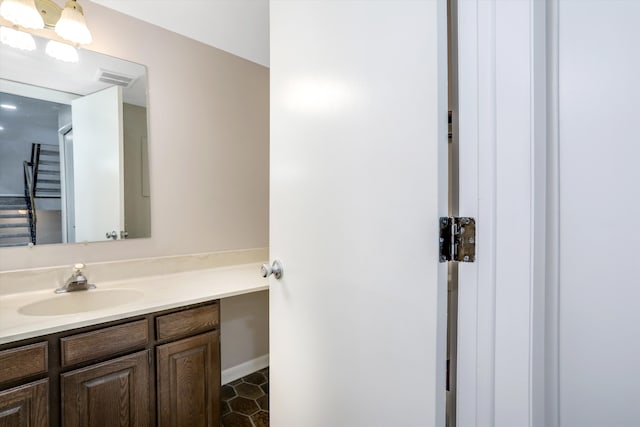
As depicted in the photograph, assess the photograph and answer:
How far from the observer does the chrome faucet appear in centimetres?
140

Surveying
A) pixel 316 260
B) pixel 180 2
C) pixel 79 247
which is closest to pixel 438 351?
pixel 316 260

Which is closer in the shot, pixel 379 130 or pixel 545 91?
pixel 545 91

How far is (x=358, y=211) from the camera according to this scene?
0.76 m

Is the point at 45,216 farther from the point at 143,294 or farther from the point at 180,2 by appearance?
the point at 180,2

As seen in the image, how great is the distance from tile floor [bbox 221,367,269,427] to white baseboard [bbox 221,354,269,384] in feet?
0.09

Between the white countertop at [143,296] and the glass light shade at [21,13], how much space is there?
→ 4.00 ft

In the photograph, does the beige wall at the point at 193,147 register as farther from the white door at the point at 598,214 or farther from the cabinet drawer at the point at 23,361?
the white door at the point at 598,214

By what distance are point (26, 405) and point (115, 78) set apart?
154 cm

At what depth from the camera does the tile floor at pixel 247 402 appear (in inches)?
66.4

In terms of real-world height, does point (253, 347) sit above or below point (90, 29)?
below

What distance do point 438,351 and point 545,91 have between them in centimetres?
54

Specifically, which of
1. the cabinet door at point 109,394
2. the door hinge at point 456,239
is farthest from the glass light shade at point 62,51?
the door hinge at point 456,239

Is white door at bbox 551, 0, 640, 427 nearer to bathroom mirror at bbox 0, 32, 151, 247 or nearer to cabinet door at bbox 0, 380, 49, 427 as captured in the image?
cabinet door at bbox 0, 380, 49, 427

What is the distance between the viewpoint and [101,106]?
1576 millimetres
